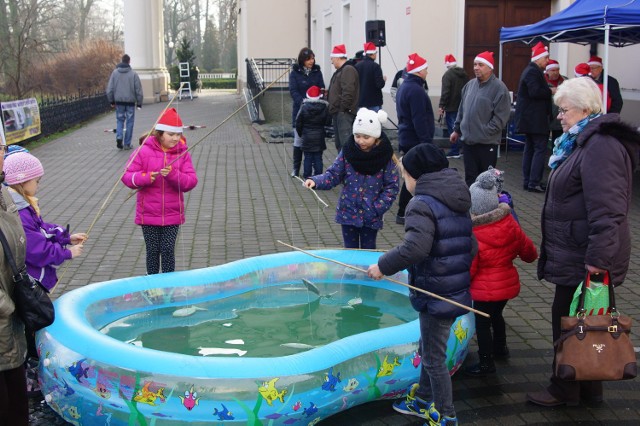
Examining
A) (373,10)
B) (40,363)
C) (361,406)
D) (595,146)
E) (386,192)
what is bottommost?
(361,406)

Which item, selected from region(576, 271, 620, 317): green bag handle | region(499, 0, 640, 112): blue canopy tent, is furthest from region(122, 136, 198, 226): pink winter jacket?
region(499, 0, 640, 112): blue canopy tent

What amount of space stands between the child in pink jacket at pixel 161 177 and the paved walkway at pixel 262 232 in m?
0.42

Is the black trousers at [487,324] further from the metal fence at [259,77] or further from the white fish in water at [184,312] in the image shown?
the metal fence at [259,77]

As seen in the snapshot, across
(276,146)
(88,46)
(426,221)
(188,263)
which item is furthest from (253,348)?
(88,46)

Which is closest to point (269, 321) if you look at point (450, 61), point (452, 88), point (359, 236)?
point (359, 236)

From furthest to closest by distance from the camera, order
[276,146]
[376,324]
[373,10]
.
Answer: [373,10] < [276,146] < [376,324]

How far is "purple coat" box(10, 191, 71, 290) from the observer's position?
4336 mm

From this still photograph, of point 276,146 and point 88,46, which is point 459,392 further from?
point 88,46

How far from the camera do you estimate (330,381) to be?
425 centimetres

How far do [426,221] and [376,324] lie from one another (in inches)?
85.6

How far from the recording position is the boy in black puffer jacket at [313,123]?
1140 cm

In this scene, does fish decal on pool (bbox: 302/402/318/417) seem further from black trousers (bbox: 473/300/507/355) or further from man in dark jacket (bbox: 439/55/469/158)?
man in dark jacket (bbox: 439/55/469/158)

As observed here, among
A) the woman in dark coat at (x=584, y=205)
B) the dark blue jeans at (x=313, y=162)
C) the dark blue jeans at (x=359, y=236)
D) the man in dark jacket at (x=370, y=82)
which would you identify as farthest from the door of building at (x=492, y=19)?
the woman in dark coat at (x=584, y=205)

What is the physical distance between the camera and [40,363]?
4.50 meters
